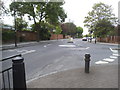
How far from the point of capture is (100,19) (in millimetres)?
34531

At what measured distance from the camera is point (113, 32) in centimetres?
3325

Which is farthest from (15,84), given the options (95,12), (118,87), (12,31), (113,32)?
(95,12)

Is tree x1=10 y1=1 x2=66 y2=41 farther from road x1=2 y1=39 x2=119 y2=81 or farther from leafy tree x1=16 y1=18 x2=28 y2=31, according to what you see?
road x1=2 y1=39 x2=119 y2=81

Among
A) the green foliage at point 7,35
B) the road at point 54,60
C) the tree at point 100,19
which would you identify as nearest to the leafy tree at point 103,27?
the tree at point 100,19

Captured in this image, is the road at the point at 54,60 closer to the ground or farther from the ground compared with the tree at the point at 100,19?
closer to the ground

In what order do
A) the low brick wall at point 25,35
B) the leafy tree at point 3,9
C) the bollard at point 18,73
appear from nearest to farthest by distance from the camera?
the bollard at point 18,73 → the leafy tree at point 3,9 → the low brick wall at point 25,35

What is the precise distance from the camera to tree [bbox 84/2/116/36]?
33.3 meters

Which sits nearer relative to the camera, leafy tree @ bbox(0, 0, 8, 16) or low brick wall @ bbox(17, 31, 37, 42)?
leafy tree @ bbox(0, 0, 8, 16)

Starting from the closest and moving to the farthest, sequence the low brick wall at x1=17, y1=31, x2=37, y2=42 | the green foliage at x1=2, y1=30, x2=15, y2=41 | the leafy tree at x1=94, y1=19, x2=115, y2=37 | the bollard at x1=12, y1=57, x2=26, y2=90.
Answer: the bollard at x1=12, y1=57, x2=26, y2=90, the green foliage at x1=2, y1=30, x2=15, y2=41, the low brick wall at x1=17, y1=31, x2=37, y2=42, the leafy tree at x1=94, y1=19, x2=115, y2=37

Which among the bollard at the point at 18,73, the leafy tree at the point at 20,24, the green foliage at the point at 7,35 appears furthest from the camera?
the leafy tree at the point at 20,24

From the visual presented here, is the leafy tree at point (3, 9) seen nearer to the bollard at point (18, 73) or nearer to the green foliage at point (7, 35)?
the green foliage at point (7, 35)

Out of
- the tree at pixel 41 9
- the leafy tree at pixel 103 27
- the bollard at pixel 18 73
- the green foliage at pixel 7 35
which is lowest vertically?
the bollard at pixel 18 73

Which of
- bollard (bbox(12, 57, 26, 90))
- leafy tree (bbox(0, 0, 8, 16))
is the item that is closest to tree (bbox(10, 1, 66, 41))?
leafy tree (bbox(0, 0, 8, 16))

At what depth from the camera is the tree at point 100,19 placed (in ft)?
109
